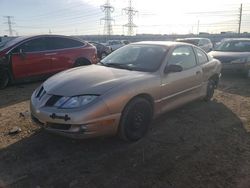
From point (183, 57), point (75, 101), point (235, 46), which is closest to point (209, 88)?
point (183, 57)

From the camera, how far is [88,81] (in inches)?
169

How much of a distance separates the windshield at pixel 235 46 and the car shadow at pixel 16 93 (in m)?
Result: 7.31

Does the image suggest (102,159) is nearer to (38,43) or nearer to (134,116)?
(134,116)

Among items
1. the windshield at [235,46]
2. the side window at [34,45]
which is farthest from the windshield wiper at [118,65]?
the windshield at [235,46]

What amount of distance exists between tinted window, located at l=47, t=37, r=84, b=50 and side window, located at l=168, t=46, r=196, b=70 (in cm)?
464

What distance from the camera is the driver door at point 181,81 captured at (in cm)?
502

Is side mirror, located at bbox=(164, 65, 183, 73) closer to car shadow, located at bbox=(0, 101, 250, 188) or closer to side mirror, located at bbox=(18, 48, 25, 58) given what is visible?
car shadow, located at bbox=(0, 101, 250, 188)

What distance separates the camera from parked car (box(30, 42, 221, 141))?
3.90 metres

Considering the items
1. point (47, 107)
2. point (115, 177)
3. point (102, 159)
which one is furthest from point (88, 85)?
point (115, 177)

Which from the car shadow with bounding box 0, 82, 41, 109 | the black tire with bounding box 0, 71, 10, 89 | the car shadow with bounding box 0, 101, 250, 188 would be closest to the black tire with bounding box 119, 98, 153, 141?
the car shadow with bounding box 0, 101, 250, 188

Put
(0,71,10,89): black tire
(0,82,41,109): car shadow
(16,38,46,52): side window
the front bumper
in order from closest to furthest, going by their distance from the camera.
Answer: the front bumper, (0,82,41,109): car shadow, (0,71,10,89): black tire, (16,38,46,52): side window

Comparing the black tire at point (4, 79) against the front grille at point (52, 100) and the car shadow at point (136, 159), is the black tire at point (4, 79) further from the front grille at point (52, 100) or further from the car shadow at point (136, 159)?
the front grille at point (52, 100)

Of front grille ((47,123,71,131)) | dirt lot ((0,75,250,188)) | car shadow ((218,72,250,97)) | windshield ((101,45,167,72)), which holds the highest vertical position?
windshield ((101,45,167,72))

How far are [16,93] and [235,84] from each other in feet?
21.6
